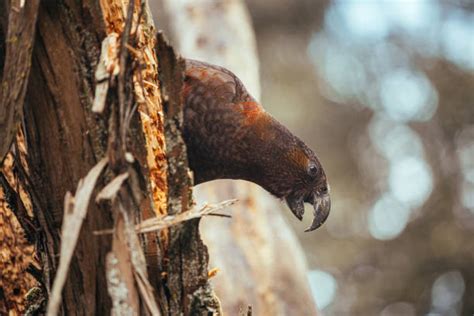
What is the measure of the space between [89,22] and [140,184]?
1.48ft

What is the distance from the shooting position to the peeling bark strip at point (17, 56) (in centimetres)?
180

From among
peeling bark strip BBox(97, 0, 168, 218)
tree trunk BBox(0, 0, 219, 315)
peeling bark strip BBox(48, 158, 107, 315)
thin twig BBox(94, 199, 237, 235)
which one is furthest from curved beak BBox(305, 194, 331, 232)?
peeling bark strip BBox(48, 158, 107, 315)

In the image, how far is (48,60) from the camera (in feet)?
6.16

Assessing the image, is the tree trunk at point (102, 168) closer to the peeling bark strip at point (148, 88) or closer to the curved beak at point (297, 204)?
the peeling bark strip at point (148, 88)

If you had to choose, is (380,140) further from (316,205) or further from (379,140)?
(316,205)

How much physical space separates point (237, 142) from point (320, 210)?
69 centimetres

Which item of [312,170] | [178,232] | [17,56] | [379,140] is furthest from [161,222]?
[379,140]

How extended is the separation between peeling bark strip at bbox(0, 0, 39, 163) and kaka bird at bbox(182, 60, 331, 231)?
1487 mm

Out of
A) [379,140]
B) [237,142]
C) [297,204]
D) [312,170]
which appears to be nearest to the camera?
[237,142]

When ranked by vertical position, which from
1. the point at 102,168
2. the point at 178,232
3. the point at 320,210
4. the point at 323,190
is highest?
the point at 323,190

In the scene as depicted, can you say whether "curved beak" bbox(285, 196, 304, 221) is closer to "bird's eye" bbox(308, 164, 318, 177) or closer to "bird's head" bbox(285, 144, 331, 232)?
"bird's head" bbox(285, 144, 331, 232)

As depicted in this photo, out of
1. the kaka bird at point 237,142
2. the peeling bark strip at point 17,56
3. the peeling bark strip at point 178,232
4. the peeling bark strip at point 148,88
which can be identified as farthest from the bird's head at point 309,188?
the peeling bark strip at point 17,56

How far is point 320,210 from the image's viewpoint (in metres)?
3.82

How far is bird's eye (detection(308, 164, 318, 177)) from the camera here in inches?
148
